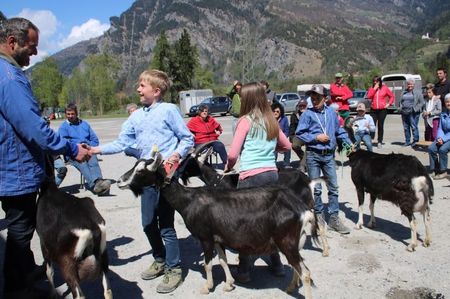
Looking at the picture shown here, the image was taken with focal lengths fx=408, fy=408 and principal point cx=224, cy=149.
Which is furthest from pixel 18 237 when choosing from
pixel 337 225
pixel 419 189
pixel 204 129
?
pixel 204 129

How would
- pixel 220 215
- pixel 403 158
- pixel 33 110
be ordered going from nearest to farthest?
pixel 33 110, pixel 220 215, pixel 403 158

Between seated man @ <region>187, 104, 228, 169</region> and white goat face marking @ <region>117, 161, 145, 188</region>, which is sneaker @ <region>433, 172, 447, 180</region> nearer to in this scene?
seated man @ <region>187, 104, 228, 169</region>

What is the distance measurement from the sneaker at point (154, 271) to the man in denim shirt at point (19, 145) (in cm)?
136

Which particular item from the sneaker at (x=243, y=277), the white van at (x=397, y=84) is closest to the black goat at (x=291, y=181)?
the sneaker at (x=243, y=277)

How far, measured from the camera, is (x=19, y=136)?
3.32 metres

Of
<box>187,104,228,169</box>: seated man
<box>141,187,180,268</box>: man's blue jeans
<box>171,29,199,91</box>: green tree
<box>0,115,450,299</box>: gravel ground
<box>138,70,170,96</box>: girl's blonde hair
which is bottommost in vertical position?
<box>0,115,450,299</box>: gravel ground

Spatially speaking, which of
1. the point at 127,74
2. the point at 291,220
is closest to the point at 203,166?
the point at 291,220

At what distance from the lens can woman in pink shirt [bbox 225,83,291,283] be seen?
4219 millimetres

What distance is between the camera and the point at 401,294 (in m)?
4.13

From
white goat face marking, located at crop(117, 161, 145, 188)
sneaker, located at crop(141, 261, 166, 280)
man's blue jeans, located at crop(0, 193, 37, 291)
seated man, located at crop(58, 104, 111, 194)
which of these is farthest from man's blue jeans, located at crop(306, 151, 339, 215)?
seated man, located at crop(58, 104, 111, 194)

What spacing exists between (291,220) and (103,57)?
64.6m

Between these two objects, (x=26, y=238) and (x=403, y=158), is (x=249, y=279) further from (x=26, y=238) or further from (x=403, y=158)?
(x=403, y=158)

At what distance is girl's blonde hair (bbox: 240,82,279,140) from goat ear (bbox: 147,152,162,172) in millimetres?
1033

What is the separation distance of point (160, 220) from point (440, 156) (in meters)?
6.91
